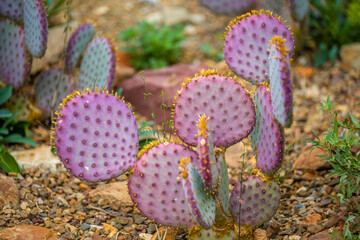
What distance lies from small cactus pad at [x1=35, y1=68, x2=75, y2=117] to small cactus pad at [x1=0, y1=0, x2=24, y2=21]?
46cm

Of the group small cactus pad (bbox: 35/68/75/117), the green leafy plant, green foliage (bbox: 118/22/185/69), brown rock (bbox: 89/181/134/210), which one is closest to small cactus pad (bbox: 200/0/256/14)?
green foliage (bbox: 118/22/185/69)

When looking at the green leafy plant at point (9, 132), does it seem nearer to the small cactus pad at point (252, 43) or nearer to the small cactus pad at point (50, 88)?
the small cactus pad at point (50, 88)

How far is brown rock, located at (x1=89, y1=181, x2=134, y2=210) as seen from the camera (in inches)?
108

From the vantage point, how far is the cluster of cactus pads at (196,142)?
2168mm

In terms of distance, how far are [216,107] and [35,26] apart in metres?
1.34

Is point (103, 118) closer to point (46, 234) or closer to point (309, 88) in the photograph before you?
point (46, 234)

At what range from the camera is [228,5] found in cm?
468

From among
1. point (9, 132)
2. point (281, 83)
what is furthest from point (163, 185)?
point (9, 132)

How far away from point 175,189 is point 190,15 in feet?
11.9

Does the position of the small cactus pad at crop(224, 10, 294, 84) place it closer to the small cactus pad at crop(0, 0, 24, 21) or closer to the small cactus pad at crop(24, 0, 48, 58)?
the small cactus pad at crop(24, 0, 48, 58)

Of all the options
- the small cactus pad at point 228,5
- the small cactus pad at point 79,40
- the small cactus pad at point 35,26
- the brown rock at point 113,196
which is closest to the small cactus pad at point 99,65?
the small cactus pad at point 79,40

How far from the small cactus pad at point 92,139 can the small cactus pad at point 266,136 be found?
59cm

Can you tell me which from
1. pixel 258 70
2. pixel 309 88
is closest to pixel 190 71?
pixel 309 88

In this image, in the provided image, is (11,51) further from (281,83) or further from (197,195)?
(281,83)
